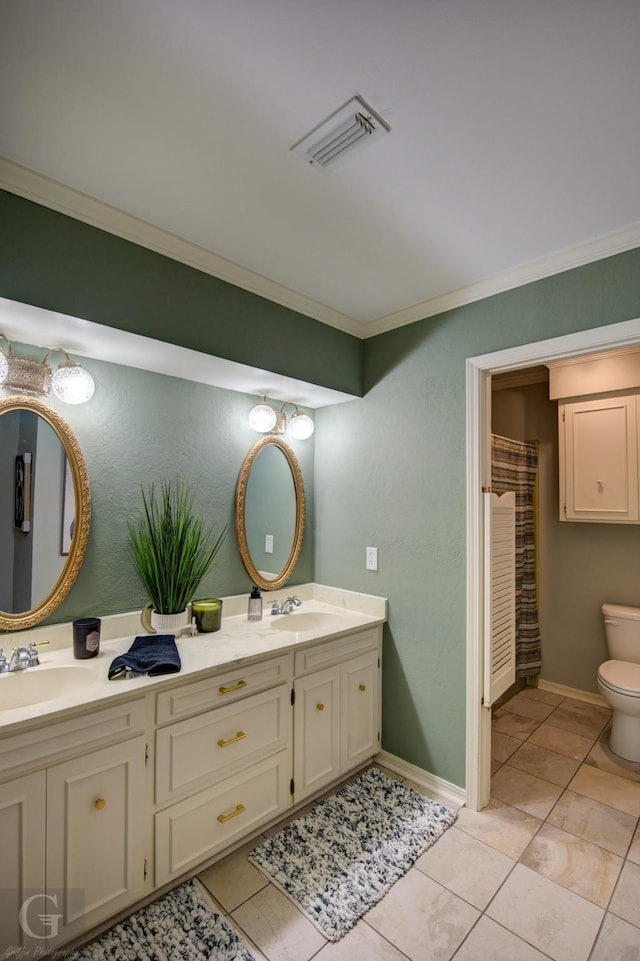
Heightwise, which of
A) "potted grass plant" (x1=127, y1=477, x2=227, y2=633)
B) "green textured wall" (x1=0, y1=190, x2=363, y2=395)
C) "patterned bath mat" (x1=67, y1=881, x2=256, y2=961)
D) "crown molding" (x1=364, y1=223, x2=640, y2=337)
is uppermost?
"crown molding" (x1=364, y1=223, x2=640, y2=337)

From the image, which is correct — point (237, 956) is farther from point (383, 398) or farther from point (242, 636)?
point (383, 398)

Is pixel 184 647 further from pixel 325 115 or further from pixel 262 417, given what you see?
pixel 325 115

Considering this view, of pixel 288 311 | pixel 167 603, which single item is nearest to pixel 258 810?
pixel 167 603

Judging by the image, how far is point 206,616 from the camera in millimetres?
2084

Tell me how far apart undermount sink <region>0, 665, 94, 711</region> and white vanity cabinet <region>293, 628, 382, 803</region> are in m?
0.87

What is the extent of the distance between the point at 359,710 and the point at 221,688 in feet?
2.96

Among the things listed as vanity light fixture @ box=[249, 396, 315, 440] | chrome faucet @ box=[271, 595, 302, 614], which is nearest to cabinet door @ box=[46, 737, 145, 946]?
chrome faucet @ box=[271, 595, 302, 614]

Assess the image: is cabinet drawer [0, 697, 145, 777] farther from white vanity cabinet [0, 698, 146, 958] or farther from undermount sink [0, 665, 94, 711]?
undermount sink [0, 665, 94, 711]

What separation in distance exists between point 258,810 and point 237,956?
479 mm

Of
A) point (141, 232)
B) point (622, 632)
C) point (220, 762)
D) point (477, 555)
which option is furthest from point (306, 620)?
point (622, 632)

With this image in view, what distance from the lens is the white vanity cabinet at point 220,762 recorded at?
A: 1585mm

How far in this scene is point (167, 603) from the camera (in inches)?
79.0

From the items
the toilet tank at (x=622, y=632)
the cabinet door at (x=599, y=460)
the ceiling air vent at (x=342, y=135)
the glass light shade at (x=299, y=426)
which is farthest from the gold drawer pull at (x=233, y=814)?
the cabinet door at (x=599, y=460)

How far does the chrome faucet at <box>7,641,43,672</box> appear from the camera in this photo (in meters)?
1.58
